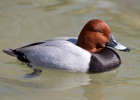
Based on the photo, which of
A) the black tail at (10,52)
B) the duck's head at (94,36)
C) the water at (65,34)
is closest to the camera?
the water at (65,34)

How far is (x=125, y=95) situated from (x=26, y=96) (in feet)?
4.57

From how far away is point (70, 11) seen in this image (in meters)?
8.14

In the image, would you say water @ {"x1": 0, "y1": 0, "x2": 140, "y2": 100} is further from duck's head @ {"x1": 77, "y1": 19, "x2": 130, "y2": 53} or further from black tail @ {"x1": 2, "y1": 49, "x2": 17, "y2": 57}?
duck's head @ {"x1": 77, "y1": 19, "x2": 130, "y2": 53}

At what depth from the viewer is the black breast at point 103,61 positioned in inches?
208

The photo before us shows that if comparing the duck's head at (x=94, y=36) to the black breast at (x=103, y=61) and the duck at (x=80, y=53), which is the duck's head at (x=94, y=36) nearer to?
the duck at (x=80, y=53)

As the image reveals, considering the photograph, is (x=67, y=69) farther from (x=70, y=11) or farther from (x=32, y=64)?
(x=70, y=11)

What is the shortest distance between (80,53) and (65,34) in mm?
1789

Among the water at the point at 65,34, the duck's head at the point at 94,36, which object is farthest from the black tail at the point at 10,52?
the duck's head at the point at 94,36

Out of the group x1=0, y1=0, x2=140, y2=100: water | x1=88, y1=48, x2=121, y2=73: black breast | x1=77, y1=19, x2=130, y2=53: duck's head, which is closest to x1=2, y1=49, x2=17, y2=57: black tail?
x1=0, y1=0, x2=140, y2=100: water

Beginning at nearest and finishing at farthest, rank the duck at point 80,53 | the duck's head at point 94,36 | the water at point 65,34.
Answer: the water at point 65,34 < the duck at point 80,53 < the duck's head at point 94,36

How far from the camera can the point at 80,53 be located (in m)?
5.27

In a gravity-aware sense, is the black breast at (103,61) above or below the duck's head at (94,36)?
below

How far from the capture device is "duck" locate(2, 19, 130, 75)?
17.3 ft

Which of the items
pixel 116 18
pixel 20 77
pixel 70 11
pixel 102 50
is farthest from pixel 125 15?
pixel 20 77
